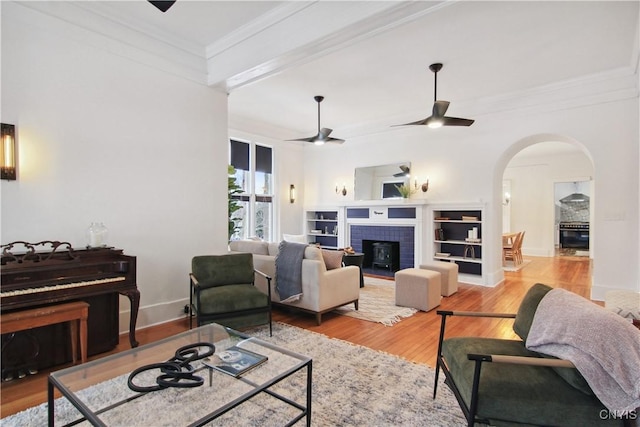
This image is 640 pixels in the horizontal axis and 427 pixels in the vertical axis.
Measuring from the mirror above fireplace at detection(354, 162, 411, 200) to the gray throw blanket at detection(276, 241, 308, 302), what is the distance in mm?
3625

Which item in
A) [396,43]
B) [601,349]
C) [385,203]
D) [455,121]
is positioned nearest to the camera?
[601,349]

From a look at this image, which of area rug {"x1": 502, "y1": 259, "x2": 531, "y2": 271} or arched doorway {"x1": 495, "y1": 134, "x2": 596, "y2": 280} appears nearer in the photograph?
area rug {"x1": 502, "y1": 259, "x2": 531, "y2": 271}

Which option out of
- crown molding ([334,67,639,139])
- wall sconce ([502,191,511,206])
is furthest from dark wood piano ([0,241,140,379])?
wall sconce ([502,191,511,206])

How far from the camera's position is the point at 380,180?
713 cm

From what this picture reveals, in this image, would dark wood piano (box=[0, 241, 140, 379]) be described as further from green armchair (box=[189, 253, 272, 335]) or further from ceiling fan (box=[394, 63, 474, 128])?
ceiling fan (box=[394, 63, 474, 128])

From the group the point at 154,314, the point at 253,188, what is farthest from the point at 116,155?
the point at 253,188

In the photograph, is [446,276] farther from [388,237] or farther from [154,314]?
[154,314]

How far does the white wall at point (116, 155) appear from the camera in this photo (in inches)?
110

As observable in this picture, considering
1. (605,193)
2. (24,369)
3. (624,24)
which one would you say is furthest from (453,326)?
(24,369)

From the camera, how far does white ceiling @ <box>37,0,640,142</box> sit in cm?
301

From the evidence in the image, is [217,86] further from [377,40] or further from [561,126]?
[561,126]

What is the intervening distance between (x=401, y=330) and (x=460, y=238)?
3387 millimetres

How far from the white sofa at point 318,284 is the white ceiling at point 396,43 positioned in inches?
86.0

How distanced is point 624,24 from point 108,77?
537cm
